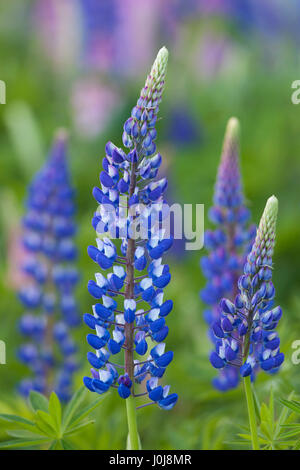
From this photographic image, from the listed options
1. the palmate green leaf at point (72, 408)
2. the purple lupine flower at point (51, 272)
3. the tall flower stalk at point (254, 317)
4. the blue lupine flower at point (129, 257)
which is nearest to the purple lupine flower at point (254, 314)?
the tall flower stalk at point (254, 317)

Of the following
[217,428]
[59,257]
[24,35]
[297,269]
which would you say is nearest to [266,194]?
[297,269]

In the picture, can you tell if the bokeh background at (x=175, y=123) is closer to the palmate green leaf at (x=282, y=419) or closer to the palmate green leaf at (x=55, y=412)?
the palmate green leaf at (x=282, y=419)

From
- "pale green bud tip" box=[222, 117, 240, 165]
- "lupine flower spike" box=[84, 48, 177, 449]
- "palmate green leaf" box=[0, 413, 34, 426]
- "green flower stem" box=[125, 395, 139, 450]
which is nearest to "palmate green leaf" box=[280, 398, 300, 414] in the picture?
"lupine flower spike" box=[84, 48, 177, 449]

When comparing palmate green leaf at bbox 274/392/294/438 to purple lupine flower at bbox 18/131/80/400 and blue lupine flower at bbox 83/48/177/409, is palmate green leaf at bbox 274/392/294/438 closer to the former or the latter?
blue lupine flower at bbox 83/48/177/409

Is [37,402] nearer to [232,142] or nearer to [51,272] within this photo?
[51,272]

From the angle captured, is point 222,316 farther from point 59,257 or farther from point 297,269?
point 297,269

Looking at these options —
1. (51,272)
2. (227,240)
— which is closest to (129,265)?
(227,240)

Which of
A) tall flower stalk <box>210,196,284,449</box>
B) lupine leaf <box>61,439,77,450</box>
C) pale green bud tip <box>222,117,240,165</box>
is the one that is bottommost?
lupine leaf <box>61,439,77,450</box>
